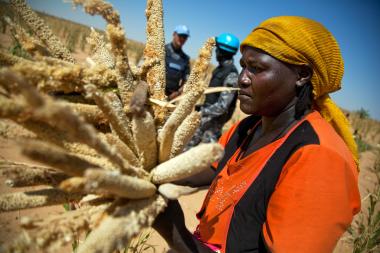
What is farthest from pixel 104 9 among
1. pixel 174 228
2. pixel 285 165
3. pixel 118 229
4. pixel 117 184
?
pixel 285 165

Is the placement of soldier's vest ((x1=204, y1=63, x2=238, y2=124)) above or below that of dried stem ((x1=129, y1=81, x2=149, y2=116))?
below

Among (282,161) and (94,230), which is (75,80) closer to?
(94,230)

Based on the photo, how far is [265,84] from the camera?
1.30 m

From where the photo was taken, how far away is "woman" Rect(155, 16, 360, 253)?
36.8 inches

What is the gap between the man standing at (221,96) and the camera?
13.8 ft

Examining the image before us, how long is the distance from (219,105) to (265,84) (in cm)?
295

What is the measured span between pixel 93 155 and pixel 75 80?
214mm

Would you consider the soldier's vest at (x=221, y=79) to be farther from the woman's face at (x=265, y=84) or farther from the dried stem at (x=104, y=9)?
the dried stem at (x=104, y=9)

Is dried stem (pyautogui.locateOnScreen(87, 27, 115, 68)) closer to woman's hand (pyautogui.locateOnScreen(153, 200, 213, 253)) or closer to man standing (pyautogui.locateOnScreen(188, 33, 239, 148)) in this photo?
woman's hand (pyautogui.locateOnScreen(153, 200, 213, 253))

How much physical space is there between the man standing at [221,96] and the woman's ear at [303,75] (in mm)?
2660

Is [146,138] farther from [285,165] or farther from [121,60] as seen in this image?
[285,165]

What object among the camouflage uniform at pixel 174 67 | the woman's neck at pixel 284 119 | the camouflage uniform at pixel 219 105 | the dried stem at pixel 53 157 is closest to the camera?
the dried stem at pixel 53 157

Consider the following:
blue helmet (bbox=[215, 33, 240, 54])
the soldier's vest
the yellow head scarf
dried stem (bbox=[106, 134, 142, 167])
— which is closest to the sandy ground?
dried stem (bbox=[106, 134, 142, 167])

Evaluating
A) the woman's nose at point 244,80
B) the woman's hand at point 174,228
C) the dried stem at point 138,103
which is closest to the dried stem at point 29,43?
the dried stem at point 138,103
